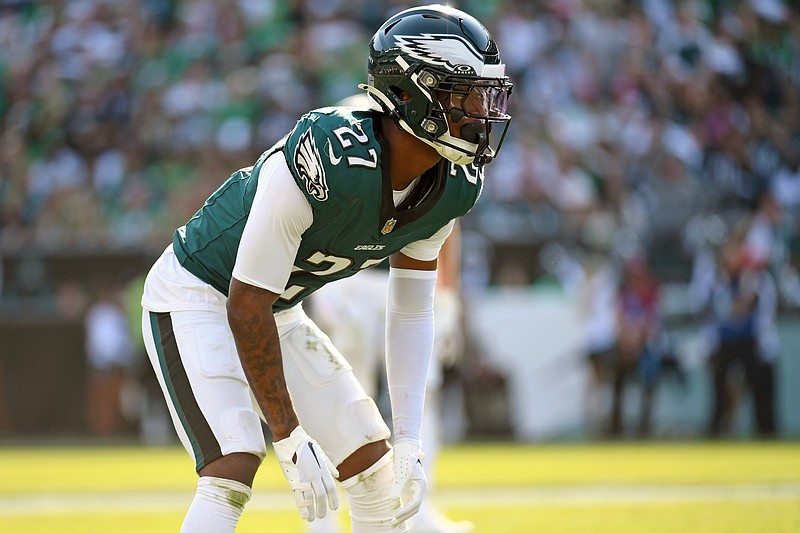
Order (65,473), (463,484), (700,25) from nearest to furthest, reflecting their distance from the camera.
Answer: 1. (463,484)
2. (65,473)
3. (700,25)

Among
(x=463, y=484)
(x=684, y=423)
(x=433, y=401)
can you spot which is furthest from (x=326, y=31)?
(x=433, y=401)

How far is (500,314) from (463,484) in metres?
3.24

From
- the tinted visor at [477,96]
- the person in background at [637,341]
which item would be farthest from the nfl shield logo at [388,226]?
the person in background at [637,341]

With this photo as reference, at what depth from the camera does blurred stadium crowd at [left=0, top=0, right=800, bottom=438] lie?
35.0ft

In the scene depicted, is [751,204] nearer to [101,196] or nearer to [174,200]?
[174,200]

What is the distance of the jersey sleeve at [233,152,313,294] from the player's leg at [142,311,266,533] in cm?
31

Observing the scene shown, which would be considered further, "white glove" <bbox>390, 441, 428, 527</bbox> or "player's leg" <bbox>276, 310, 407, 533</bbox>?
"player's leg" <bbox>276, 310, 407, 533</bbox>

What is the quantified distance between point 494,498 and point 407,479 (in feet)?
11.5

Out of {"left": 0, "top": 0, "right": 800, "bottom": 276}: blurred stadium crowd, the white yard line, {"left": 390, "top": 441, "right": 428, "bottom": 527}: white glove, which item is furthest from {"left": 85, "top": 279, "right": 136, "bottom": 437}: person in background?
{"left": 390, "top": 441, "right": 428, "bottom": 527}: white glove

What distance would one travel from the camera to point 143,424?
1102 centimetres

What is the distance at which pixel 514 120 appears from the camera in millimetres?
12172

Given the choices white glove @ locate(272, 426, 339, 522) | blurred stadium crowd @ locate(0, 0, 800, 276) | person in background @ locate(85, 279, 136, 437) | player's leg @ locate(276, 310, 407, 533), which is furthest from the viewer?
blurred stadium crowd @ locate(0, 0, 800, 276)

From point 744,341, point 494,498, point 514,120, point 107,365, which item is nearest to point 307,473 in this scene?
point 494,498

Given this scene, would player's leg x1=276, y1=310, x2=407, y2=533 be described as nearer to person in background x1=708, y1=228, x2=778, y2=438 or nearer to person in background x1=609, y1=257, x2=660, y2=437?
person in background x1=609, y1=257, x2=660, y2=437
